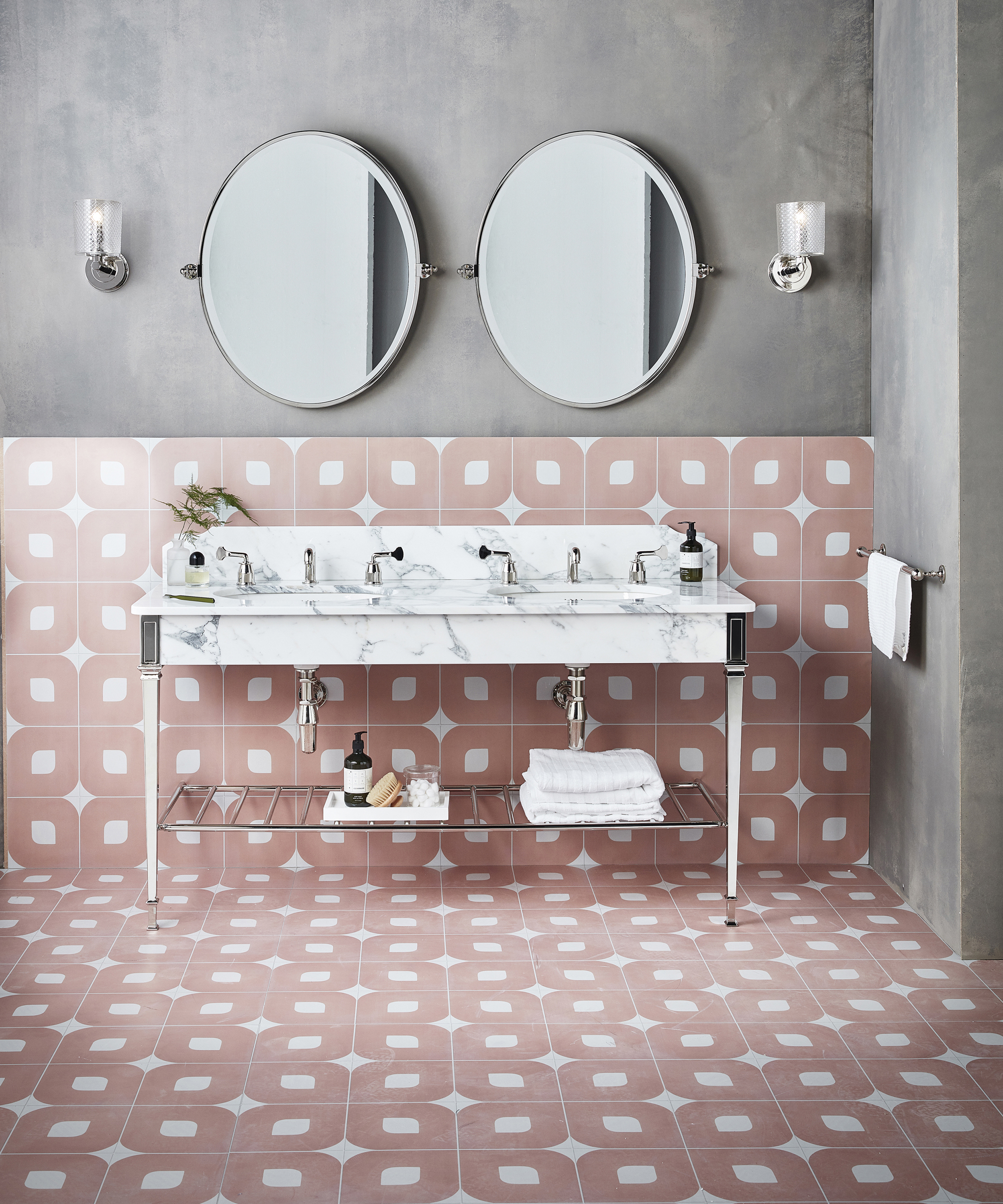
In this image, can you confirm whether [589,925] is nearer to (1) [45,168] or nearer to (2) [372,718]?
(2) [372,718]

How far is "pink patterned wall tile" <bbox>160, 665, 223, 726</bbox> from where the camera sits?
3.24 metres

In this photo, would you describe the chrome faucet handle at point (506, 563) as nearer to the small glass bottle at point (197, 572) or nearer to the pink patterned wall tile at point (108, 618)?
the small glass bottle at point (197, 572)

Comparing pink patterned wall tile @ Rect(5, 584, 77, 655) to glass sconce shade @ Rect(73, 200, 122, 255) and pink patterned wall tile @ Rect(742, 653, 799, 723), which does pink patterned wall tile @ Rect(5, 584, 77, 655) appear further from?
pink patterned wall tile @ Rect(742, 653, 799, 723)

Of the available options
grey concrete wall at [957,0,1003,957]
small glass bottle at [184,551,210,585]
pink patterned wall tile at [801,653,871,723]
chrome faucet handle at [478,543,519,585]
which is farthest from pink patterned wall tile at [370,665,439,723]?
grey concrete wall at [957,0,1003,957]

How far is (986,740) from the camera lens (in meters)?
2.66

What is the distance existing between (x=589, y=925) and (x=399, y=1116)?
0.99 meters

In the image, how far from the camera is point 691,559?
10.0ft

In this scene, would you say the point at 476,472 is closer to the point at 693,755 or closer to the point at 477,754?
the point at 477,754

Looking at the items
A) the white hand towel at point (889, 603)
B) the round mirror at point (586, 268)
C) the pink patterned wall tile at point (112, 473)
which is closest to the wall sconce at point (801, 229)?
the round mirror at point (586, 268)

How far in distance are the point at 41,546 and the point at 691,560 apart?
6.30 feet

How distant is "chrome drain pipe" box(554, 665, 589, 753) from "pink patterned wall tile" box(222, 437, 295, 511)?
990mm

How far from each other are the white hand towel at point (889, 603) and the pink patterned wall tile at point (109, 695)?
7.11 ft

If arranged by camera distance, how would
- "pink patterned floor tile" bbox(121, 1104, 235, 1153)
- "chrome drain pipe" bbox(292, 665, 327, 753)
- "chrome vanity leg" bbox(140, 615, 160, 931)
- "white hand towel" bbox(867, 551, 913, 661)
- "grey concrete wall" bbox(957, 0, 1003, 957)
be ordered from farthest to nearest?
"chrome drain pipe" bbox(292, 665, 327, 753) < "white hand towel" bbox(867, 551, 913, 661) < "chrome vanity leg" bbox(140, 615, 160, 931) < "grey concrete wall" bbox(957, 0, 1003, 957) < "pink patterned floor tile" bbox(121, 1104, 235, 1153)

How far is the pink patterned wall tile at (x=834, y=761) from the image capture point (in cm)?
331
